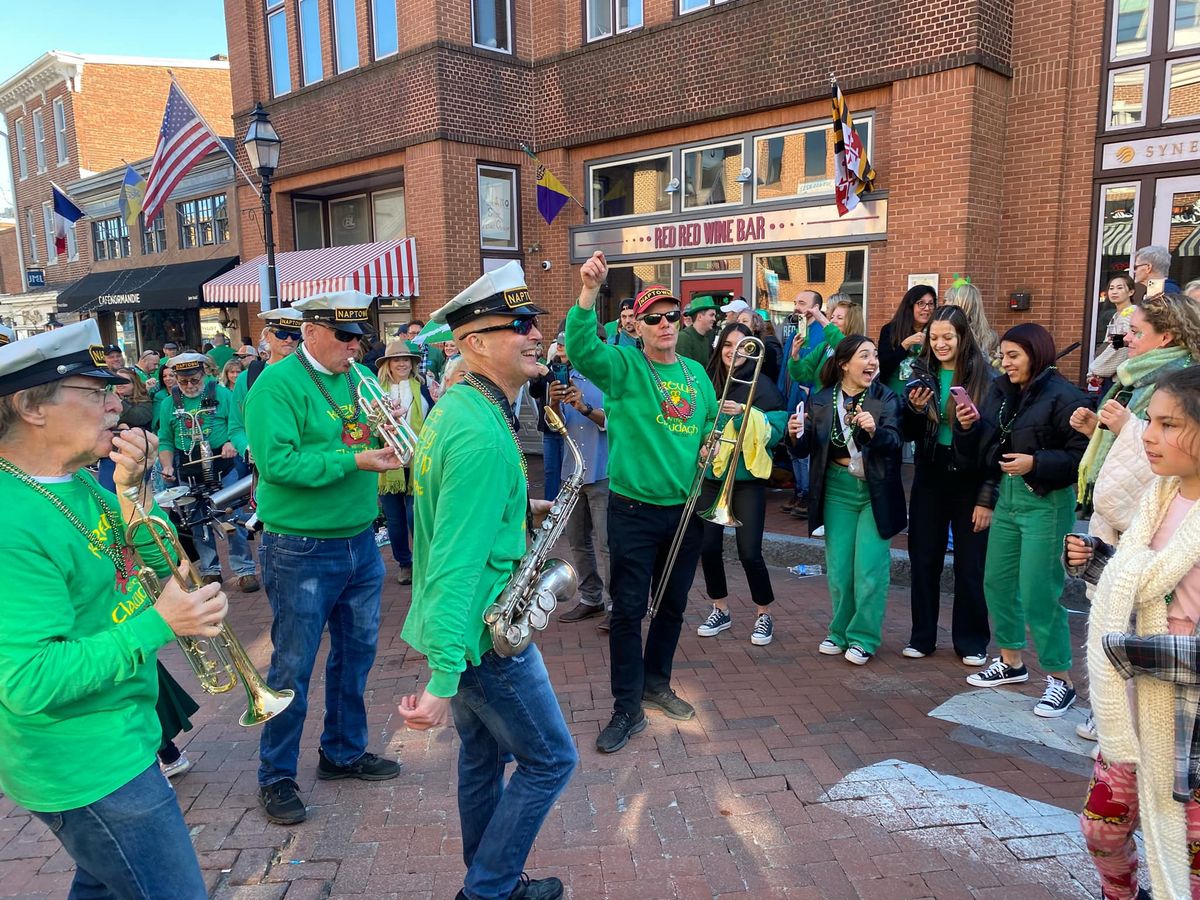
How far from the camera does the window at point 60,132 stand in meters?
29.0

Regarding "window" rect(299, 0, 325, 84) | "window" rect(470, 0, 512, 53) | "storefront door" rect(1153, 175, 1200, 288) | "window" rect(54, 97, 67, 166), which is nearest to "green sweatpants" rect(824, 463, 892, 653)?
"storefront door" rect(1153, 175, 1200, 288)

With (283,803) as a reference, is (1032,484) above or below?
above

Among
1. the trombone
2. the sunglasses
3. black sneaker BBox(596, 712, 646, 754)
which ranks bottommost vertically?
black sneaker BBox(596, 712, 646, 754)

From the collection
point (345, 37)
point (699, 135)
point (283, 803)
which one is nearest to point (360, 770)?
point (283, 803)

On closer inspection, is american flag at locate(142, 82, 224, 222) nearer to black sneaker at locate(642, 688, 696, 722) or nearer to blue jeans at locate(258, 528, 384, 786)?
blue jeans at locate(258, 528, 384, 786)

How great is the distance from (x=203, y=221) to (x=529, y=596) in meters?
21.3

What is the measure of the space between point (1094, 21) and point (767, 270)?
184 inches

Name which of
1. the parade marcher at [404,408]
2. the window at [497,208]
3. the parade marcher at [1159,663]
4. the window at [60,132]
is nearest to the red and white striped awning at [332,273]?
the window at [497,208]

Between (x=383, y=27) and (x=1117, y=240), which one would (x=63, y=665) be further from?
(x=383, y=27)

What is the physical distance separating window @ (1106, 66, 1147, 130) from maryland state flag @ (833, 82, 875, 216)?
2.65 m

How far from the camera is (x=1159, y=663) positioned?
218cm

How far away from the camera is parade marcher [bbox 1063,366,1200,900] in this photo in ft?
7.28

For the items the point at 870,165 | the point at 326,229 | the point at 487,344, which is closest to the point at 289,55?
the point at 326,229

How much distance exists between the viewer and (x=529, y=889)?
2855 millimetres
